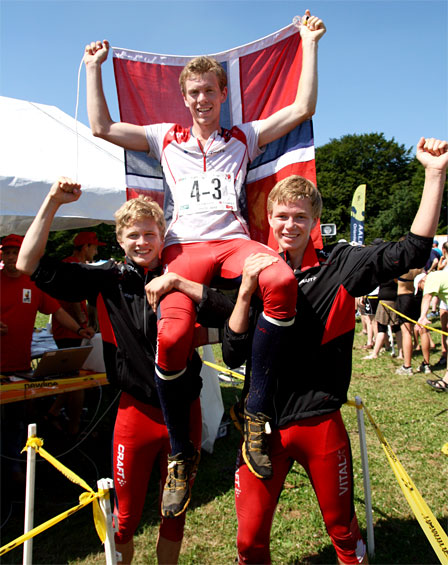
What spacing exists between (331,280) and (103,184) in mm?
3448

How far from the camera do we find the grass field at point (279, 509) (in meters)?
3.21

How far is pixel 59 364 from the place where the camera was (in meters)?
4.09

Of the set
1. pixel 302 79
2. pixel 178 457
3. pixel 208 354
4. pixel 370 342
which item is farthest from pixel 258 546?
pixel 370 342

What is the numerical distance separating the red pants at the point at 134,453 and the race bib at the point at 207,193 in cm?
112

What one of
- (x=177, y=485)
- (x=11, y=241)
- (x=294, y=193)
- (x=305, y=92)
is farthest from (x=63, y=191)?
(x=11, y=241)

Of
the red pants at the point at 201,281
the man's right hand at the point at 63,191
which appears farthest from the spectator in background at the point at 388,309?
the man's right hand at the point at 63,191

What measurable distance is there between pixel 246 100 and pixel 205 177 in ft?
3.17

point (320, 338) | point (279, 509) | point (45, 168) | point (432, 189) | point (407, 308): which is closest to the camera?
point (432, 189)

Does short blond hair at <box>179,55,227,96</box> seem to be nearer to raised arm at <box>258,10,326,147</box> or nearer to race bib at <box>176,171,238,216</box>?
raised arm at <box>258,10,326,147</box>

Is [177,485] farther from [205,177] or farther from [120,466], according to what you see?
[205,177]

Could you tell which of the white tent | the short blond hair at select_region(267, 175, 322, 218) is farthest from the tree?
the short blond hair at select_region(267, 175, 322, 218)

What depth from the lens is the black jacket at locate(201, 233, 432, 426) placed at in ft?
6.70

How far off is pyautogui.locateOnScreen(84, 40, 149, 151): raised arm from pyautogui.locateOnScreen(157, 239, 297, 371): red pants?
29.1 inches

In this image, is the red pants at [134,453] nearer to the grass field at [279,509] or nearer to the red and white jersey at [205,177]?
the red and white jersey at [205,177]
